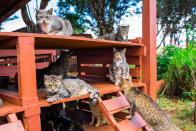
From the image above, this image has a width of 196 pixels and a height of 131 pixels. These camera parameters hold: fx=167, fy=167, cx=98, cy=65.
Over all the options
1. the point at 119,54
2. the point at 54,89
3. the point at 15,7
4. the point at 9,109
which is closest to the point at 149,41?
the point at 119,54

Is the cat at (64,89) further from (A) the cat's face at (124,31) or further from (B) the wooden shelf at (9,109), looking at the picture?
(A) the cat's face at (124,31)

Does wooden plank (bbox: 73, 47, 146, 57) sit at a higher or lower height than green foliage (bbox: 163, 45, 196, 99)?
higher

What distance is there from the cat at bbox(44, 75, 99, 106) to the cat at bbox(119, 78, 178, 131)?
2.00ft

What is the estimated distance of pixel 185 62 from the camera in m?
4.99

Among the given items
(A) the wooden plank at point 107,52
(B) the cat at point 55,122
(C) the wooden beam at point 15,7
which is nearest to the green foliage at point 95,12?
(C) the wooden beam at point 15,7

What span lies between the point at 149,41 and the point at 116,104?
149cm

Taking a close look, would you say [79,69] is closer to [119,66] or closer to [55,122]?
[119,66]

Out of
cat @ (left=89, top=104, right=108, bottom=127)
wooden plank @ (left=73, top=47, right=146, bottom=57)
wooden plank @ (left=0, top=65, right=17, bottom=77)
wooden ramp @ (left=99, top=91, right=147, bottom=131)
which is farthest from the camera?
wooden plank @ (left=0, top=65, right=17, bottom=77)

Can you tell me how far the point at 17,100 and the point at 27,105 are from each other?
0.48ft

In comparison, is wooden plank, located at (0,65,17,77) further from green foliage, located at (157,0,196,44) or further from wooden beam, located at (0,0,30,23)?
green foliage, located at (157,0,196,44)

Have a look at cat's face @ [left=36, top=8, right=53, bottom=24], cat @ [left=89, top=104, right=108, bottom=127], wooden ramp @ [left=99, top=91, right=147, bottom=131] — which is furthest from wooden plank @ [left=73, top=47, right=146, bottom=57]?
cat's face @ [left=36, top=8, right=53, bottom=24]

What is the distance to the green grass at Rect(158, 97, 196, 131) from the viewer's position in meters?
3.25

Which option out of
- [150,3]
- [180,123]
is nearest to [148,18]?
[150,3]

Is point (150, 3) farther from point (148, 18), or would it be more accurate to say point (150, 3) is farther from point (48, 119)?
point (48, 119)
